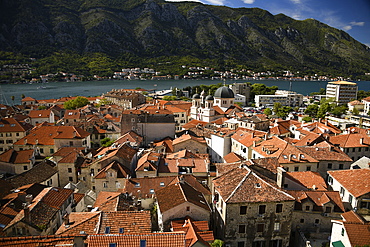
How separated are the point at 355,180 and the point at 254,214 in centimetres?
1210

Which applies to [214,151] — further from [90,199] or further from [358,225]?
[358,225]

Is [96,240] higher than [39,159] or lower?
higher

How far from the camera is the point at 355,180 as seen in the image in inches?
1007

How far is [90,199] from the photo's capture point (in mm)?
26969

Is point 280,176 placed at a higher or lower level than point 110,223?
higher

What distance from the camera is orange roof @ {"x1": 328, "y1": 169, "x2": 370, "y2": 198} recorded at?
2400cm

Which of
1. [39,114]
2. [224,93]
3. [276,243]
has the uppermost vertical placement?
[224,93]

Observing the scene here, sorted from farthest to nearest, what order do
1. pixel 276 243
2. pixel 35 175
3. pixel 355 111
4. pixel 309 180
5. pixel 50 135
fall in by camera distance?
pixel 355 111 → pixel 50 135 → pixel 35 175 → pixel 309 180 → pixel 276 243

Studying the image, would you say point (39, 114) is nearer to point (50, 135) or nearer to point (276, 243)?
point (50, 135)

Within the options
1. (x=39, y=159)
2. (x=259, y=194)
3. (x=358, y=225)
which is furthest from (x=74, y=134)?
(x=358, y=225)

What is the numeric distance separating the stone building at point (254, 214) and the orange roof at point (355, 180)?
822cm

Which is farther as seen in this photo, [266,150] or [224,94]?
[224,94]

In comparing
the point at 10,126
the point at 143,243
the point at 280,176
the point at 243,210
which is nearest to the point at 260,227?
the point at 243,210

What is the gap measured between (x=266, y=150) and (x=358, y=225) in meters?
16.6
